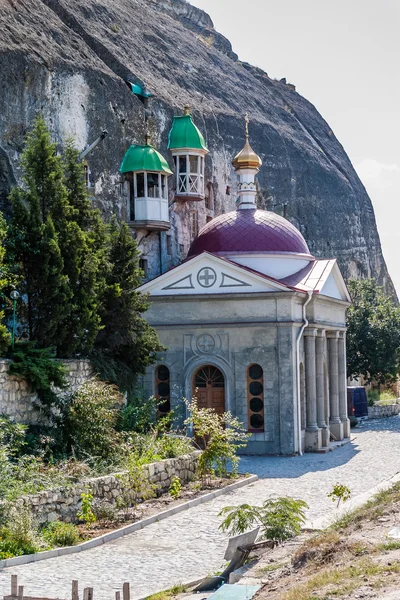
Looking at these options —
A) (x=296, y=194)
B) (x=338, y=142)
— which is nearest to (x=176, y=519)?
(x=296, y=194)

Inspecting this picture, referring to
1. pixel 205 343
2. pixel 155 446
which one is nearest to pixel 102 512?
pixel 155 446

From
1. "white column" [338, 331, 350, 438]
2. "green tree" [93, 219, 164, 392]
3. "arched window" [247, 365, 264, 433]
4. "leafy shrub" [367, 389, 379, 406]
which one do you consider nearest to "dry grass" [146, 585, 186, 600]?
"green tree" [93, 219, 164, 392]

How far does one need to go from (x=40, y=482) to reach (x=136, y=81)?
94.4ft

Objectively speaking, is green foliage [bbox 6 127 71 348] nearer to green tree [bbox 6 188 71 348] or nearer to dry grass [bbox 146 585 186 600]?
green tree [bbox 6 188 71 348]

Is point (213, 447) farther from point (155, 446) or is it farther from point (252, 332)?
point (252, 332)

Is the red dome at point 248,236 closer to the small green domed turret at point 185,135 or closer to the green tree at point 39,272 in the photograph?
the small green domed turret at point 185,135

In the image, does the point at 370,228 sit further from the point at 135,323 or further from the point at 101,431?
the point at 101,431

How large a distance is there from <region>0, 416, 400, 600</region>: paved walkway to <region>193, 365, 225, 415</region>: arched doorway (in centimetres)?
481

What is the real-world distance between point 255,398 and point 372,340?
18899 mm

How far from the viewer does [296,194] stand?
59.2 metres

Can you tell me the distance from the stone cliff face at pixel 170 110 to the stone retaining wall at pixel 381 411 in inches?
480

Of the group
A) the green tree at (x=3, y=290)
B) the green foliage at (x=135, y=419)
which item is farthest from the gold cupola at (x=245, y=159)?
the green tree at (x=3, y=290)

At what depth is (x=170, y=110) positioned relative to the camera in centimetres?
4425

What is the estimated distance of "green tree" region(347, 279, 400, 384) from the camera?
5022cm
